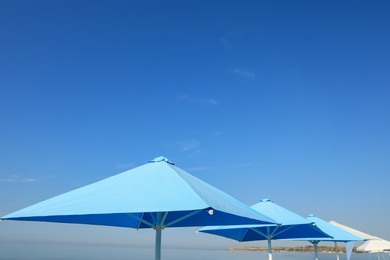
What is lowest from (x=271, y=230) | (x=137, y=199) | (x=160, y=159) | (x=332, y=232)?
(x=332, y=232)

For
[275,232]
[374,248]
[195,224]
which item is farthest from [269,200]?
[374,248]

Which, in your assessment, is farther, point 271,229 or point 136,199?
point 271,229

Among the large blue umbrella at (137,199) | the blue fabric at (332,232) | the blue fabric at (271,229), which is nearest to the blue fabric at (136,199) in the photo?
the large blue umbrella at (137,199)

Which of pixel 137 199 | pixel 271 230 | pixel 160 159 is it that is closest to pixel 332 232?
pixel 271 230

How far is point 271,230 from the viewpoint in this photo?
865 centimetres

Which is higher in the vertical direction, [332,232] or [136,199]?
[136,199]

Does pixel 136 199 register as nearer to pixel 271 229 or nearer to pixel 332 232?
pixel 271 229

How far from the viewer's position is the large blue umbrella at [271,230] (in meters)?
7.49

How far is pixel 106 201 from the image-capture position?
3367 mm

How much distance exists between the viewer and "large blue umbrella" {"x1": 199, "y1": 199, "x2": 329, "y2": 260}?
7488mm

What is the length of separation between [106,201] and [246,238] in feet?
20.7

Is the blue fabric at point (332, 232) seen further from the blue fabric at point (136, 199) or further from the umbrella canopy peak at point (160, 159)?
the umbrella canopy peak at point (160, 159)

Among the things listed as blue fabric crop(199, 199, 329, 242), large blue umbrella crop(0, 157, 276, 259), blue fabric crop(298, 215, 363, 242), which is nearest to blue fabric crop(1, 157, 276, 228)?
large blue umbrella crop(0, 157, 276, 259)

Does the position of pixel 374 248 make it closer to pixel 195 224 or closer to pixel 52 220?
pixel 195 224
